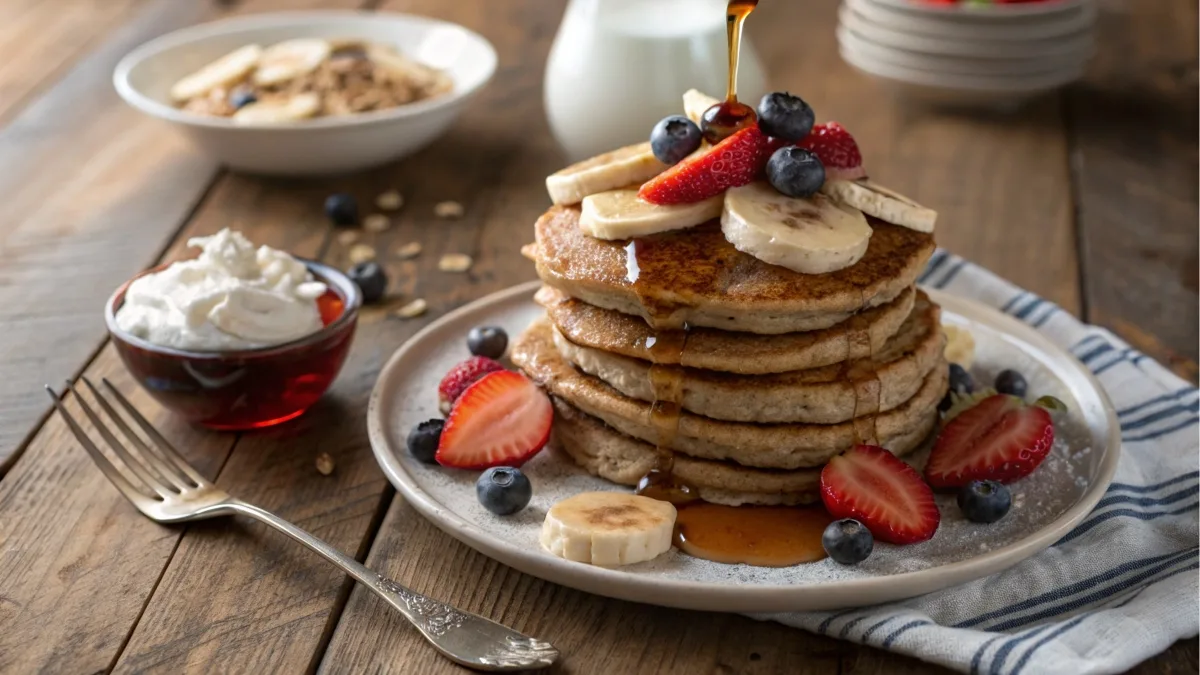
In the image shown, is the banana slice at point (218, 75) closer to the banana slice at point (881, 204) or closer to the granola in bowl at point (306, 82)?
the granola in bowl at point (306, 82)

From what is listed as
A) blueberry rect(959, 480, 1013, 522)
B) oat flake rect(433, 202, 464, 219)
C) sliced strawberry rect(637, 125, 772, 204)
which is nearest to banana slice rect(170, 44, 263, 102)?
oat flake rect(433, 202, 464, 219)

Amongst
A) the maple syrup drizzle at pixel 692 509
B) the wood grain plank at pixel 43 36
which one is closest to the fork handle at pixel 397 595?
A: the maple syrup drizzle at pixel 692 509

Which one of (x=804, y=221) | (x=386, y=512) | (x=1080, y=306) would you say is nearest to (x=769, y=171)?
(x=804, y=221)

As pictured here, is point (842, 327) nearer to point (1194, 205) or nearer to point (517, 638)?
point (517, 638)

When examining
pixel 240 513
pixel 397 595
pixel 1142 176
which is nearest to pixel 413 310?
pixel 240 513

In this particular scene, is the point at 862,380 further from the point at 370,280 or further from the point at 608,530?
the point at 370,280
